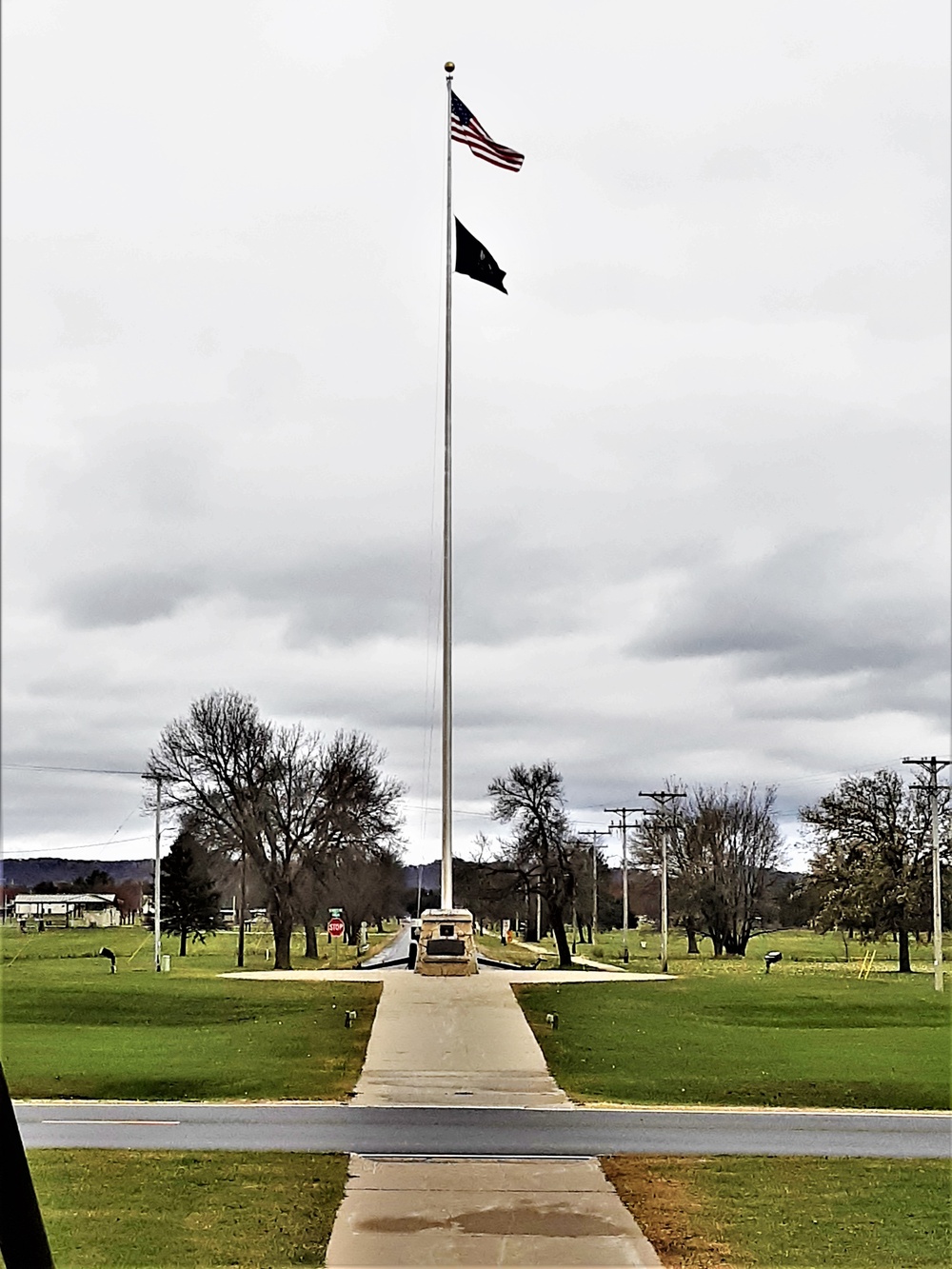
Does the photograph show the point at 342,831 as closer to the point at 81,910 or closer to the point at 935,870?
the point at 935,870

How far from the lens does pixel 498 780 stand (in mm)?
57812

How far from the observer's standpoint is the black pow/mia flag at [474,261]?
30.1 meters

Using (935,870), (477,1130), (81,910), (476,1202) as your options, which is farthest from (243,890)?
(476,1202)

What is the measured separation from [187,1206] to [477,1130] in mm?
4835

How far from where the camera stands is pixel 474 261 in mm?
30328

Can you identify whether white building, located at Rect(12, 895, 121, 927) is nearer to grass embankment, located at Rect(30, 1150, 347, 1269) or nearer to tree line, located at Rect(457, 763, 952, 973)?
tree line, located at Rect(457, 763, 952, 973)

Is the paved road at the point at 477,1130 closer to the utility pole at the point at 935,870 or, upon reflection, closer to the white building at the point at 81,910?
the utility pole at the point at 935,870

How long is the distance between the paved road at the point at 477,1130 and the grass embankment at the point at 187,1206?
84 centimetres

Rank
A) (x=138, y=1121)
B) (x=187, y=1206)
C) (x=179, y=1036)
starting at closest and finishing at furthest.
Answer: (x=187, y=1206), (x=138, y=1121), (x=179, y=1036)

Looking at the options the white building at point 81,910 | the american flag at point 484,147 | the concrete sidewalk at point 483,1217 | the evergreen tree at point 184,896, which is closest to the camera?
the concrete sidewalk at point 483,1217

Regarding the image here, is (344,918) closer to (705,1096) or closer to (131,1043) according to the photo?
(131,1043)

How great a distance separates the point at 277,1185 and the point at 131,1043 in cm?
1253

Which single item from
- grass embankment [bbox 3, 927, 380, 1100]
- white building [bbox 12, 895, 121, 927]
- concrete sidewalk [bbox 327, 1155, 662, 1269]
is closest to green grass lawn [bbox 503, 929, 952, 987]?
grass embankment [bbox 3, 927, 380, 1100]

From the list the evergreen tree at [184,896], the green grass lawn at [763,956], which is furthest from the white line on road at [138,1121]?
the evergreen tree at [184,896]
